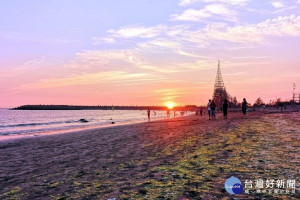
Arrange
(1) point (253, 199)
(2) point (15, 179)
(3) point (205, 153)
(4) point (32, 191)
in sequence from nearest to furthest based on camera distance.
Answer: (1) point (253, 199)
(4) point (32, 191)
(2) point (15, 179)
(3) point (205, 153)

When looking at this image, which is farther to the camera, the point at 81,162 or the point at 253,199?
the point at 81,162

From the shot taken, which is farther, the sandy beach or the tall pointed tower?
the tall pointed tower

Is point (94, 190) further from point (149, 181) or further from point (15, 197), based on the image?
point (15, 197)

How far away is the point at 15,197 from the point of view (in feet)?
21.6

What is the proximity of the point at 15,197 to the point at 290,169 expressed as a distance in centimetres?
785

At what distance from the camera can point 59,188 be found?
276 inches

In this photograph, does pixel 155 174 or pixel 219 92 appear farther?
pixel 219 92

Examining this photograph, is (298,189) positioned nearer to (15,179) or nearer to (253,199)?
(253,199)

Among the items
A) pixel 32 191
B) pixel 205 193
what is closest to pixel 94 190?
pixel 32 191

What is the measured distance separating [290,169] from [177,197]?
387 centimetres

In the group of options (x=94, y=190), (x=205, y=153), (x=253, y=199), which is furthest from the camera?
(x=205, y=153)

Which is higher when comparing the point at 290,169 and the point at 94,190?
the point at 290,169

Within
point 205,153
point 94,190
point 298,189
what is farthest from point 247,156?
point 94,190

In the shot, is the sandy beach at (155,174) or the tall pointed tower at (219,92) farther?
the tall pointed tower at (219,92)
